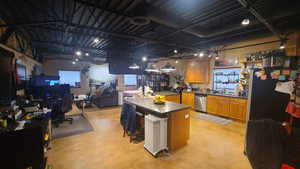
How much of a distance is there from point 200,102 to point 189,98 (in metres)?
0.59

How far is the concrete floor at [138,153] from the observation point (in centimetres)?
236

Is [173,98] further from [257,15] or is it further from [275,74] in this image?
[257,15]

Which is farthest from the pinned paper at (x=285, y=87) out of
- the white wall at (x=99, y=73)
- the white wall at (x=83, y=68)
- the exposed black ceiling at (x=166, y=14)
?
the white wall at (x=83, y=68)

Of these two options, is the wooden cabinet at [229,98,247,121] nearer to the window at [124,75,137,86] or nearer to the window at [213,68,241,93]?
the window at [213,68,241,93]

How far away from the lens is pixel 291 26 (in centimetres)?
266

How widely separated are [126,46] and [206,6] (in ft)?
11.2

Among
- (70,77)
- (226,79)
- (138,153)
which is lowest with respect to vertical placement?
(138,153)

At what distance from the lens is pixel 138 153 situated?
2.72 m

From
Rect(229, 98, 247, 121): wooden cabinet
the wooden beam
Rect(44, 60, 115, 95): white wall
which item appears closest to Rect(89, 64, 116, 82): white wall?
Rect(44, 60, 115, 95): white wall

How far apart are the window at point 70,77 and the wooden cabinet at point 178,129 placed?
8390mm

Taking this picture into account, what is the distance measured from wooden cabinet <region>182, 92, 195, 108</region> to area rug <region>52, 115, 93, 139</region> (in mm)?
4441

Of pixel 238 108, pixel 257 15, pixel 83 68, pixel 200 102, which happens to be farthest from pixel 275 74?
pixel 83 68

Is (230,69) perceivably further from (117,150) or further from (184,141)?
(117,150)

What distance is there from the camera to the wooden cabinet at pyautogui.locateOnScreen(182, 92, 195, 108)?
607cm
